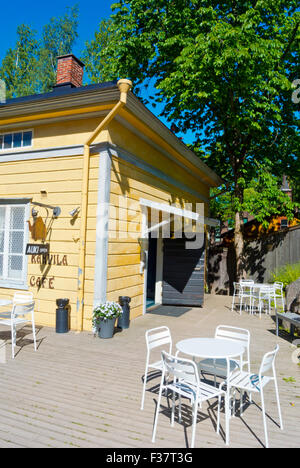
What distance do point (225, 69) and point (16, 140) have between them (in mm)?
6042

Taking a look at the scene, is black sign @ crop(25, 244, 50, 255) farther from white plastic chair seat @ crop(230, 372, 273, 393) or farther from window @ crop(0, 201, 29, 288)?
white plastic chair seat @ crop(230, 372, 273, 393)

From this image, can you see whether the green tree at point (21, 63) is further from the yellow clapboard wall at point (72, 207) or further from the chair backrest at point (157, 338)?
the chair backrest at point (157, 338)

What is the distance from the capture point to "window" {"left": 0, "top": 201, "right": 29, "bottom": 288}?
24.2 feet

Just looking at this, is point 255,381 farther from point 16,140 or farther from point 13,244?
point 16,140

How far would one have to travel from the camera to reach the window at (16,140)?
7.53 m

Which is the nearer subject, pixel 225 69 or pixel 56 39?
pixel 225 69

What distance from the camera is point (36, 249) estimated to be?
22.3ft

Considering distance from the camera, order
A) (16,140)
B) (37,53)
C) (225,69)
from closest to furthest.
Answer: (16,140) < (225,69) < (37,53)

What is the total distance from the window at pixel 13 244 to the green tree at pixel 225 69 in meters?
→ 5.75

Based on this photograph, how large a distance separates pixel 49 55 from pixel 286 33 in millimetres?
20280

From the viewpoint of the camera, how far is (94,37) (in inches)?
932

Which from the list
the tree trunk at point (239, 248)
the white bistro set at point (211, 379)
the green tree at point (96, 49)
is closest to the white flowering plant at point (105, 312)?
the white bistro set at point (211, 379)

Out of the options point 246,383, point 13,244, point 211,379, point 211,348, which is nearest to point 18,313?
point 13,244
